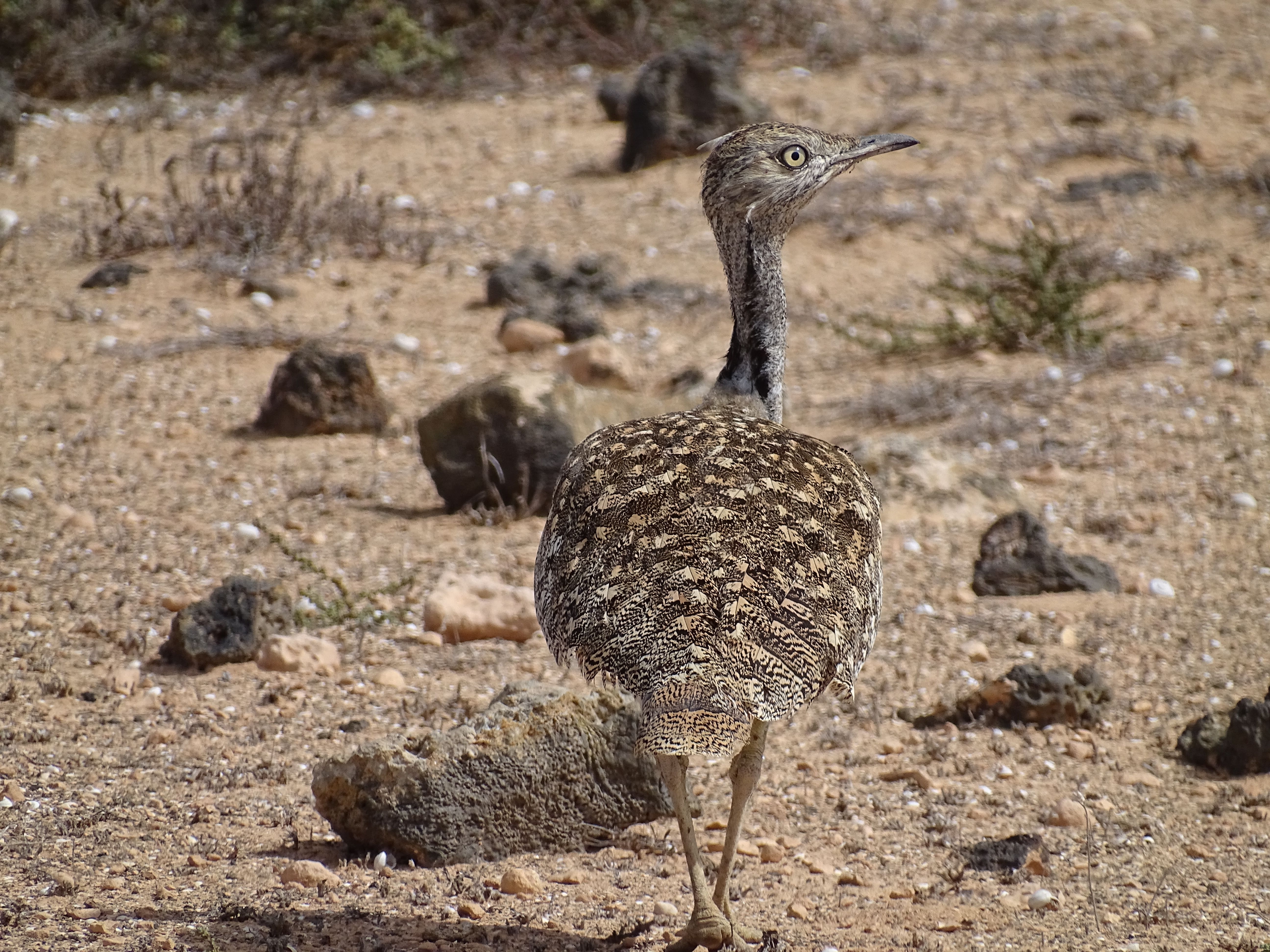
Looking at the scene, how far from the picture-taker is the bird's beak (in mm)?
4801

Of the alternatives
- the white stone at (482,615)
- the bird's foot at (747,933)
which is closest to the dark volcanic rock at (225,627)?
the white stone at (482,615)

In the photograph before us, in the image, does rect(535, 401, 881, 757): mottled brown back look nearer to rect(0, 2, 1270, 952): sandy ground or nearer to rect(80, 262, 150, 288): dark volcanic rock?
rect(0, 2, 1270, 952): sandy ground

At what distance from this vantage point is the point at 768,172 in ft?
15.2

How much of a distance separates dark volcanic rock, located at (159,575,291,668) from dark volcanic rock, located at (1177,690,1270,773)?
132 inches

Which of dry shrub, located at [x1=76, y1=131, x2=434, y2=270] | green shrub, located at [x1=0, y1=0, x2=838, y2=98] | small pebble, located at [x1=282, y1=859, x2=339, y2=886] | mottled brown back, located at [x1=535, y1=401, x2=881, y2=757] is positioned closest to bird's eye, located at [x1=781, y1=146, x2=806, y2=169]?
mottled brown back, located at [x1=535, y1=401, x2=881, y2=757]

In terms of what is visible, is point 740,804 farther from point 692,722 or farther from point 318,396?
point 318,396

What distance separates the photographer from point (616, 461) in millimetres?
3846

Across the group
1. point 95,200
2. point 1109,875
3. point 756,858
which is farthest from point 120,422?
point 1109,875

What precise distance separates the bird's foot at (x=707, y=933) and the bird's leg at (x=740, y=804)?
10cm

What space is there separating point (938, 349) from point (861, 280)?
3.32 ft

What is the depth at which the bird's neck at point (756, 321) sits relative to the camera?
4.56 metres

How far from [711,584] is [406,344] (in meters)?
5.64

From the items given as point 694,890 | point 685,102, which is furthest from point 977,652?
point 685,102

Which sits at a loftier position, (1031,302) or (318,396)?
(1031,302)
